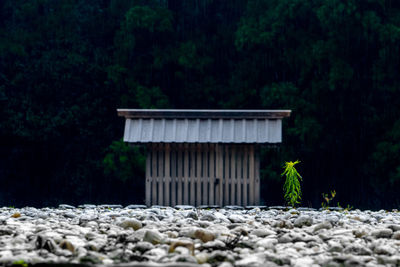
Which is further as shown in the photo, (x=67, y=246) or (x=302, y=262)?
(x=67, y=246)

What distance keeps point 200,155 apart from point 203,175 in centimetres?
33

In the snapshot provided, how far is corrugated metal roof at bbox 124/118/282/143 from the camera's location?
8711 mm

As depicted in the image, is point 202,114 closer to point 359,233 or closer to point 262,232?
point 262,232

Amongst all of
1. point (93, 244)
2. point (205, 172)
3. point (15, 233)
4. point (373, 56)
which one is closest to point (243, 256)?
point (93, 244)

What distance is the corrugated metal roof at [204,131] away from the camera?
8.71 m

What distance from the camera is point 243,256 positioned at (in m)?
3.30

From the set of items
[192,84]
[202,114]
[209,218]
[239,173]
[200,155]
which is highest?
[192,84]

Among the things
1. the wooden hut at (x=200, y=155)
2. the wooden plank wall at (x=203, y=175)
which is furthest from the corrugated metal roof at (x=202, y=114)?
the wooden plank wall at (x=203, y=175)

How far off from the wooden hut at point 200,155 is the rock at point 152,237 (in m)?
5.01

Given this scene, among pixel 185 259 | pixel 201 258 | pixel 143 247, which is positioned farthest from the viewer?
pixel 143 247

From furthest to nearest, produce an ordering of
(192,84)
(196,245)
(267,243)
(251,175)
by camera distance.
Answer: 1. (192,84)
2. (251,175)
3. (267,243)
4. (196,245)

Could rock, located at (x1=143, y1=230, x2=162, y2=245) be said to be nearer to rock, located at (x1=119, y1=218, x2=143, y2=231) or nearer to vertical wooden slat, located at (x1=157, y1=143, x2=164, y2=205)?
rock, located at (x1=119, y1=218, x2=143, y2=231)

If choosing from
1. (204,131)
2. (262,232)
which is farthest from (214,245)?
(204,131)

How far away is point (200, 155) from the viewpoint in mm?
8961
